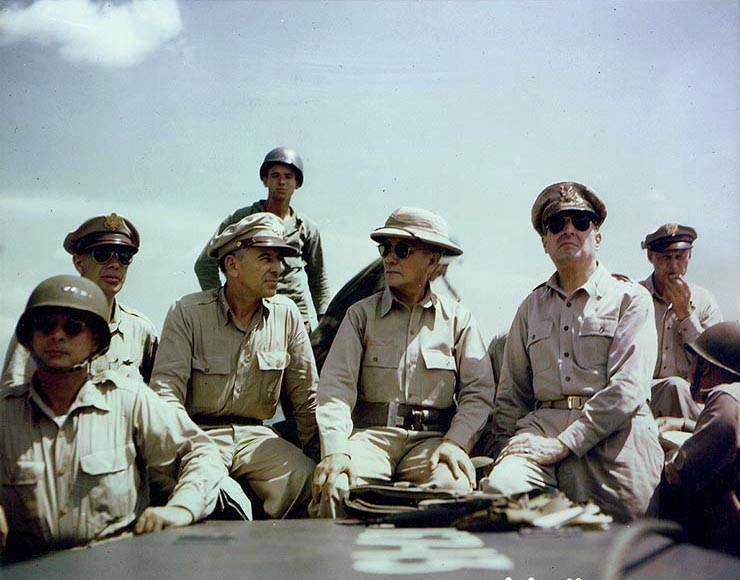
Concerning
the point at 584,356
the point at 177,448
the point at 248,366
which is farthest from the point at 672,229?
the point at 177,448

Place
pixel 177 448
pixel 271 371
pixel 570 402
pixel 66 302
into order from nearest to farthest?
1. pixel 66 302
2. pixel 177 448
3. pixel 570 402
4. pixel 271 371

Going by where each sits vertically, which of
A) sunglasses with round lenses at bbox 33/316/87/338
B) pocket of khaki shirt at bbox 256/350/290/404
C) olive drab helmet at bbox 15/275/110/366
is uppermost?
olive drab helmet at bbox 15/275/110/366

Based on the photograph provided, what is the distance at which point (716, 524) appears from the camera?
12.0 ft

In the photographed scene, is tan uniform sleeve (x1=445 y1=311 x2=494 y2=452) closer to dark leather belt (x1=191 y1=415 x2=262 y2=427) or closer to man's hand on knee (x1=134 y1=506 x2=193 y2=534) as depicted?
dark leather belt (x1=191 y1=415 x2=262 y2=427)

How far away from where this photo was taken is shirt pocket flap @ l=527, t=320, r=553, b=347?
4.29m

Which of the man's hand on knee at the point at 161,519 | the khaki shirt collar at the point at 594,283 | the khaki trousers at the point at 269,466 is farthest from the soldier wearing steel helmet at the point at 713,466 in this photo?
the man's hand on knee at the point at 161,519

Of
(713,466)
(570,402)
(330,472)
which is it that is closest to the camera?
(713,466)

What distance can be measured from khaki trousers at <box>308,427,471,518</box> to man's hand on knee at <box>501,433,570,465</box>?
30 centimetres

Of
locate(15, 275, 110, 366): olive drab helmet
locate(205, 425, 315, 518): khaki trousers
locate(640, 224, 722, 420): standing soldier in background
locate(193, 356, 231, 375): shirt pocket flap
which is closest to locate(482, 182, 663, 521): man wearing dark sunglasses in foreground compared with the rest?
locate(205, 425, 315, 518): khaki trousers

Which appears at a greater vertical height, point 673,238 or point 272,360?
point 673,238

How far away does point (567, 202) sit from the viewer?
429 centimetres

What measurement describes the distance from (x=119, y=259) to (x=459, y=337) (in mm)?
2055

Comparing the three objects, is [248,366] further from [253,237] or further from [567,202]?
[567,202]

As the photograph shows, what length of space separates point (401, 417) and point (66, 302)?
1.90 m
